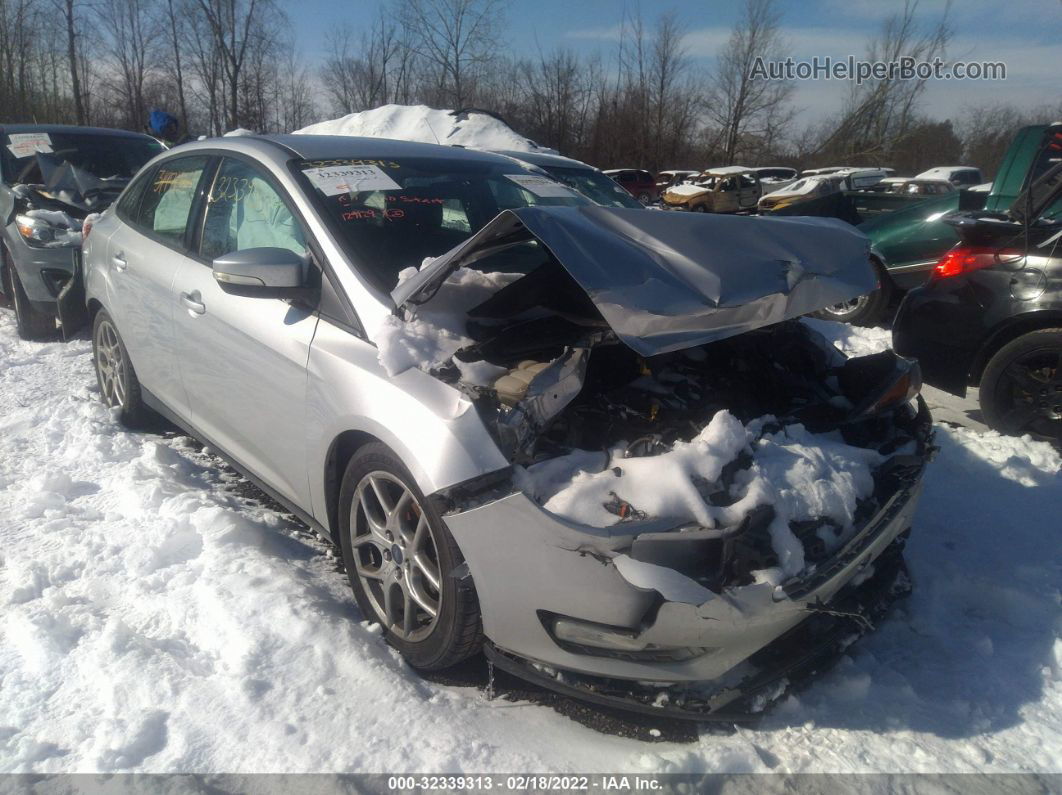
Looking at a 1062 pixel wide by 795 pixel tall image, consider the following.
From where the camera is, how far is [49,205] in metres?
6.63

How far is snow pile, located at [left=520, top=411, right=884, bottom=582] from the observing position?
209 cm

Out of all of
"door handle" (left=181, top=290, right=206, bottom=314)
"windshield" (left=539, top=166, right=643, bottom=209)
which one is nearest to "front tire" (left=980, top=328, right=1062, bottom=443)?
"windshield" (left=539, top=166, right=643, bottom=209)

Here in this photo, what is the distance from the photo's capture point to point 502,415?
2248 millimetres

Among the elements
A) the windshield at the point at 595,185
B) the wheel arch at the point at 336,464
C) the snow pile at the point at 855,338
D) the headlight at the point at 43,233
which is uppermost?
the windshield at the point at 595,185

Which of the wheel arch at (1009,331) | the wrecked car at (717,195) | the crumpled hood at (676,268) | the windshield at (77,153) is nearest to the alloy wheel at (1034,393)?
the wheel arch at (1009,331)

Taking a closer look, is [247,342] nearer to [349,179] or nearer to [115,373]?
[349,179]

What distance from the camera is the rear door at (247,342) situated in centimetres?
285

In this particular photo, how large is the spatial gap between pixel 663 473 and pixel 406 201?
1.78 m

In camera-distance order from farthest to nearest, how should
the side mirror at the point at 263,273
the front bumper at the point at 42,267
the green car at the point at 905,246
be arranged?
the green car at the point at 905,246 → the front bumper at the point at 42,267 → the side mirror at the point at 263,273

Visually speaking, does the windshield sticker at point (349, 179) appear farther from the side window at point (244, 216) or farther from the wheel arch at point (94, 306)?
the wheel arch at point (94, 306)

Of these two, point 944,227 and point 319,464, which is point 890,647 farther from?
point 944,227

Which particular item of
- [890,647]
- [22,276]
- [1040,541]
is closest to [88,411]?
[22,276]

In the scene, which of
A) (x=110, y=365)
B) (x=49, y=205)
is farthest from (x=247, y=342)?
(x=49, y=205)

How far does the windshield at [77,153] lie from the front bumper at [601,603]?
6809mm
